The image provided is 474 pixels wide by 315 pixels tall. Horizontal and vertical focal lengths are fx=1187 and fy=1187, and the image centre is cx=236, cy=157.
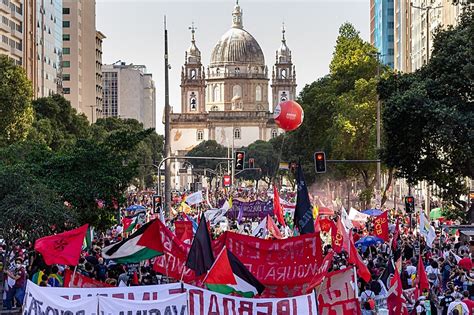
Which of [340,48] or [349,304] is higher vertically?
[340,48]

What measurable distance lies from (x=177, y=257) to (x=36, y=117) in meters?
55.9

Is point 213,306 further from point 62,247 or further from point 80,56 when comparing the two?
point 80,56

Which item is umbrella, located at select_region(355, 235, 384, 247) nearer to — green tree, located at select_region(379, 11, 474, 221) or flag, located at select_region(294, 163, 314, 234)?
green tree, located at select_region(379, 11, 474, 221)

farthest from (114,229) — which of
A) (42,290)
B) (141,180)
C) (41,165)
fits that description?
(141,180)

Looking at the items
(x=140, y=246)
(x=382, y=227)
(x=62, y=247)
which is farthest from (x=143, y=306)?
(x=382, y=227)

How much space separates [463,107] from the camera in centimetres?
3597

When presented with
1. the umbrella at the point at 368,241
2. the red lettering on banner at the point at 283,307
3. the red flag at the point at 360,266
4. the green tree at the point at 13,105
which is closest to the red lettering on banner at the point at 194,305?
the red lettering on banner at the point at 283,307

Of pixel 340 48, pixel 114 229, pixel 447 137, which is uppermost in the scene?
pixel 340 48

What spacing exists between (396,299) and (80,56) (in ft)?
372

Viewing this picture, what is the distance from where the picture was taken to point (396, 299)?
717 inches

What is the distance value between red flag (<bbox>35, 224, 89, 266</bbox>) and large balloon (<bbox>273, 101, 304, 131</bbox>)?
19.7 m

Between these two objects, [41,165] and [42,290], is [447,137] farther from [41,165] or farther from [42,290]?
[42,290]

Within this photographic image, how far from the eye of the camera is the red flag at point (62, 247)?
18750 mm

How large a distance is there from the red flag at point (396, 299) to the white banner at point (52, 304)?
5618 mm
